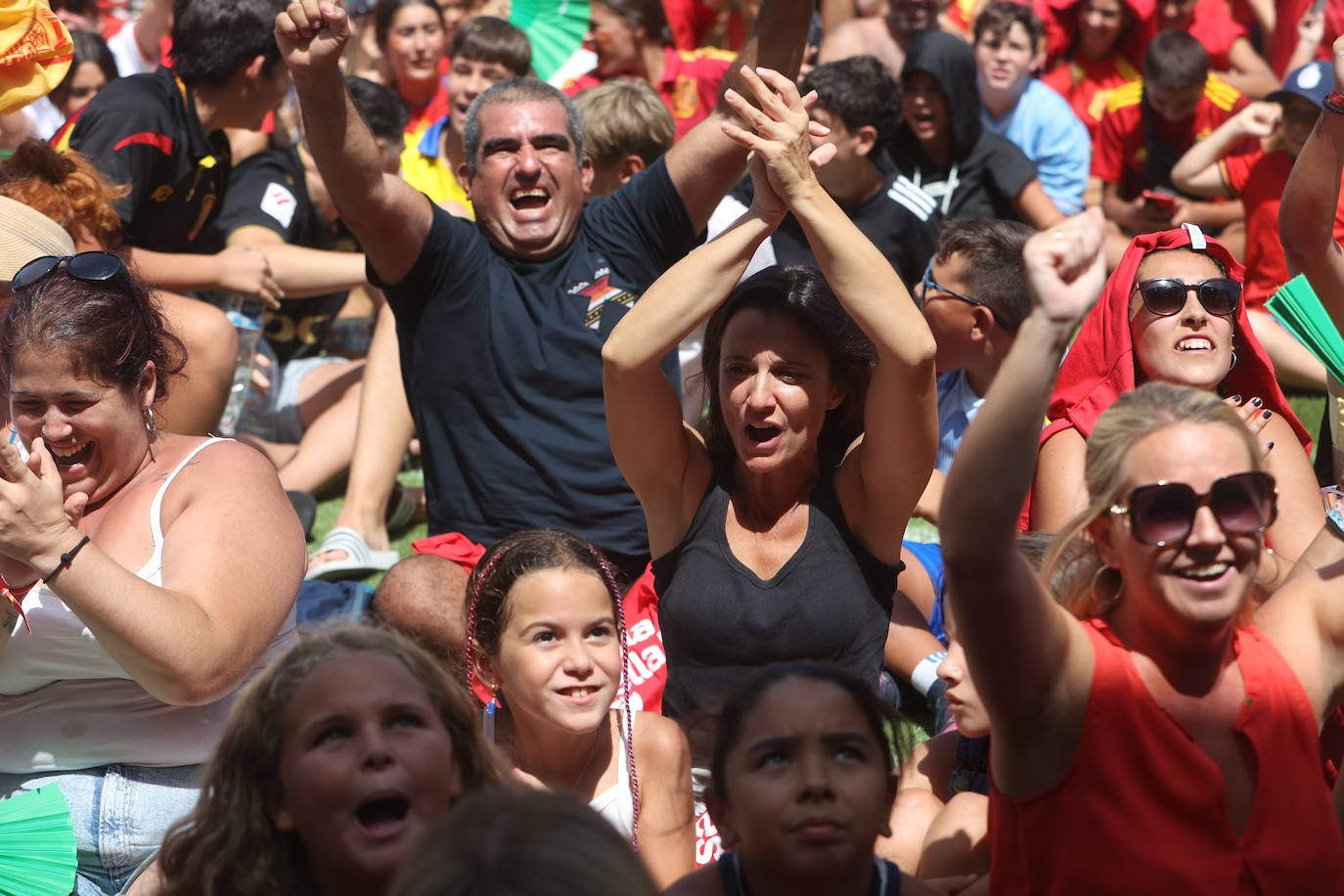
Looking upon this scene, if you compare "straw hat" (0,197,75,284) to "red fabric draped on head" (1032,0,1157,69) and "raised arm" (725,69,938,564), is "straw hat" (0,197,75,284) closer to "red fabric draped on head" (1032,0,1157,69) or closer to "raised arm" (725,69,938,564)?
"raised arm" (725,69,938,564)

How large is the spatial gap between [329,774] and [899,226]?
14.2 ft

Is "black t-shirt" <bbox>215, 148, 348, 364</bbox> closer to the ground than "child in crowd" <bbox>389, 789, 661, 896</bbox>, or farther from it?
farther from it

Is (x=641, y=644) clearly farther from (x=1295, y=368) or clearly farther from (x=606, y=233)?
(x=1295, y=368)

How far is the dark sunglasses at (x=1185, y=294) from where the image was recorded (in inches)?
141

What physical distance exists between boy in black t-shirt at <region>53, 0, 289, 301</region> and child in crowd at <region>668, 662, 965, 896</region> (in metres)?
3.21

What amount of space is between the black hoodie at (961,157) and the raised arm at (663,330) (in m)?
3.62

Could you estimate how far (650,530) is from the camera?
317 centimetres

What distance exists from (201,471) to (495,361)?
1.28 meters

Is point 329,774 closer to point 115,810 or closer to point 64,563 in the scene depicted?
point 64,563

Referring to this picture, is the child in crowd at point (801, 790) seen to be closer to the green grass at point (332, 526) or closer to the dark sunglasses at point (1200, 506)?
the dark sunglasses at point (1200, 506)

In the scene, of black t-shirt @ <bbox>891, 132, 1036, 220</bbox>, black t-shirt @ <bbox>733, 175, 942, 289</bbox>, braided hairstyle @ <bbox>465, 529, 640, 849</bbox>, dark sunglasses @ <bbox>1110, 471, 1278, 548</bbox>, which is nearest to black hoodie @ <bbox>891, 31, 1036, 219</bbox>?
black t-shirt @ <bbox>891, 132, 1036, 220</bbox>

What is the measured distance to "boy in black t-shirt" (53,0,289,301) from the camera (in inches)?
190

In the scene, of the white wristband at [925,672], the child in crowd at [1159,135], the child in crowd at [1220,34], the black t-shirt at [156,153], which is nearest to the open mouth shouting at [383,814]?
the white wristband at [925,672]

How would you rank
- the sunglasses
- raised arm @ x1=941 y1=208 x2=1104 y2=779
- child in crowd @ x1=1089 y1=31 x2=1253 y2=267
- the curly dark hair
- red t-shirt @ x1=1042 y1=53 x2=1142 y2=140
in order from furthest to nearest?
red t-shirt @ x1=1042 y1=53 x2=1142 y2=140 < child in crowd @ x1=1089 y1=31 x2=1253 y2=267 < the sunglasses < the curly dark hair < raised arm @ x1=941 y1=208 x2=1104 y2=779
